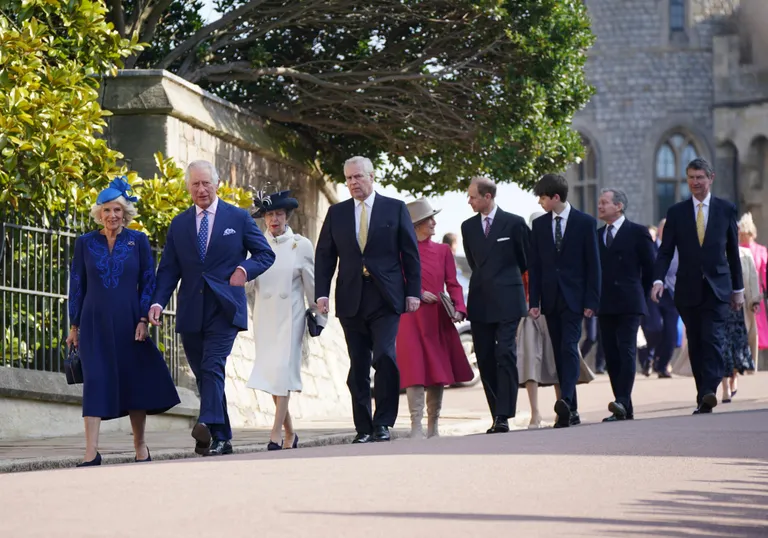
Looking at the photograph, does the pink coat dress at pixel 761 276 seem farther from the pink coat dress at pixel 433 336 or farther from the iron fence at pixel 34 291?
the iron fence at pixel 34 291

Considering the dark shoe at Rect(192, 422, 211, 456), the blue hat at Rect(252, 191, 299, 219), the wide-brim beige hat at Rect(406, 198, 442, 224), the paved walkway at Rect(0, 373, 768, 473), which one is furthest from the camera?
the wide-brim beige hat at Rect(406, 198, 442, 224)

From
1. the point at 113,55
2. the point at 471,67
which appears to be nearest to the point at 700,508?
the point at 113,55

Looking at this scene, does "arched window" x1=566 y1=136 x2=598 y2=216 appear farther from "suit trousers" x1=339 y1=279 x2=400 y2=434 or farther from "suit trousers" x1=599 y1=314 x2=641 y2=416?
"suit trousers" x1=339 y1=279 x2=400 y2=434

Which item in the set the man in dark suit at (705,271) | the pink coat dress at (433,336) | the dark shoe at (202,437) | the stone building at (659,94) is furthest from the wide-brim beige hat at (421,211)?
the stone building at (659,94)

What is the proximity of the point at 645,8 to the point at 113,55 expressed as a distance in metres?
26.3

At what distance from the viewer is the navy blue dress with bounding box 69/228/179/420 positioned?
10.4m

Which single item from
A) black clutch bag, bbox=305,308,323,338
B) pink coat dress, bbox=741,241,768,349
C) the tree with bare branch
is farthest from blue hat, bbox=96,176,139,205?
pink coat dress, bbox=741,241,768,349

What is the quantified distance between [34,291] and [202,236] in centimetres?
304

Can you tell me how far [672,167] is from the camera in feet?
128

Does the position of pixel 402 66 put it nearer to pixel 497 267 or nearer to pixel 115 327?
pixel 497 267

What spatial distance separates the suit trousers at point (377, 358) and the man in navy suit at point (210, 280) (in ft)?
3.13

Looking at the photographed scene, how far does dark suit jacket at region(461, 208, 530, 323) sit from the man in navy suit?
2.19 meters

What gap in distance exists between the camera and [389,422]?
37.9 feet

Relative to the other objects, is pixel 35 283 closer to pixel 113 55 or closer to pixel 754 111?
pixel 113 55
